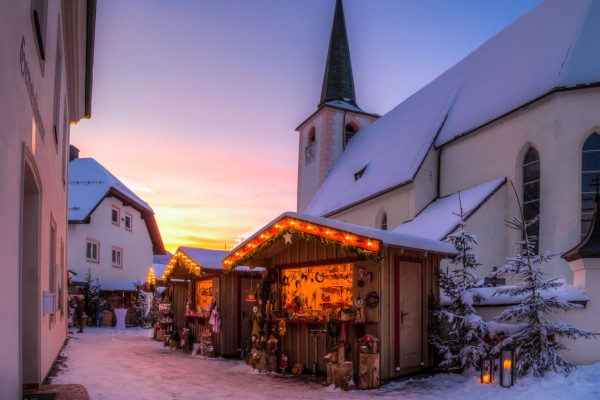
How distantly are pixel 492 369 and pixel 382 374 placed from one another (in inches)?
78.1

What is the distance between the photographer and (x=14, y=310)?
5.06 metres

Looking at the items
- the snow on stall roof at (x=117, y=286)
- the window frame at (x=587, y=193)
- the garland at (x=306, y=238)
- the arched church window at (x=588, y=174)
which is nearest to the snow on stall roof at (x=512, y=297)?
the garland at (x=306, y=238)

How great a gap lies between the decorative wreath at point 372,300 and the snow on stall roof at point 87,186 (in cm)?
2310

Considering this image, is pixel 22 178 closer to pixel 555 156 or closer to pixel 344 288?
pixel 344 288

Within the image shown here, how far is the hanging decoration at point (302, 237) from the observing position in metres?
9.98

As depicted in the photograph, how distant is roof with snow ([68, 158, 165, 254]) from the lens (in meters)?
A: 30.1

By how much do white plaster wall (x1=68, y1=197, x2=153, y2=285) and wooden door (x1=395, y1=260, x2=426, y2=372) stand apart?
2386cm

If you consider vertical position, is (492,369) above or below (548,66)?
below

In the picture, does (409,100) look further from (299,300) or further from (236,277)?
(299,300)

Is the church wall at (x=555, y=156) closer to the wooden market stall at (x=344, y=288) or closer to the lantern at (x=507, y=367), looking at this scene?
the wooden market stall at (x=344, y=288)

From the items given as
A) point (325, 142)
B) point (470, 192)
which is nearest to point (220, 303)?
point (470, 192)

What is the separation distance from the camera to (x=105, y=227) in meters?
32.5

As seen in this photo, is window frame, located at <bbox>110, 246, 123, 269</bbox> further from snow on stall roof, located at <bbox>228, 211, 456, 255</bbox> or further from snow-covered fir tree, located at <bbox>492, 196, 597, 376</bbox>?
snow-covered fir tree, located at <bbox>492, 196, 597, 376</bbox>

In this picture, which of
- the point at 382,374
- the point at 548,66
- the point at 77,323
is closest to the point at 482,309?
the point at 382,374
